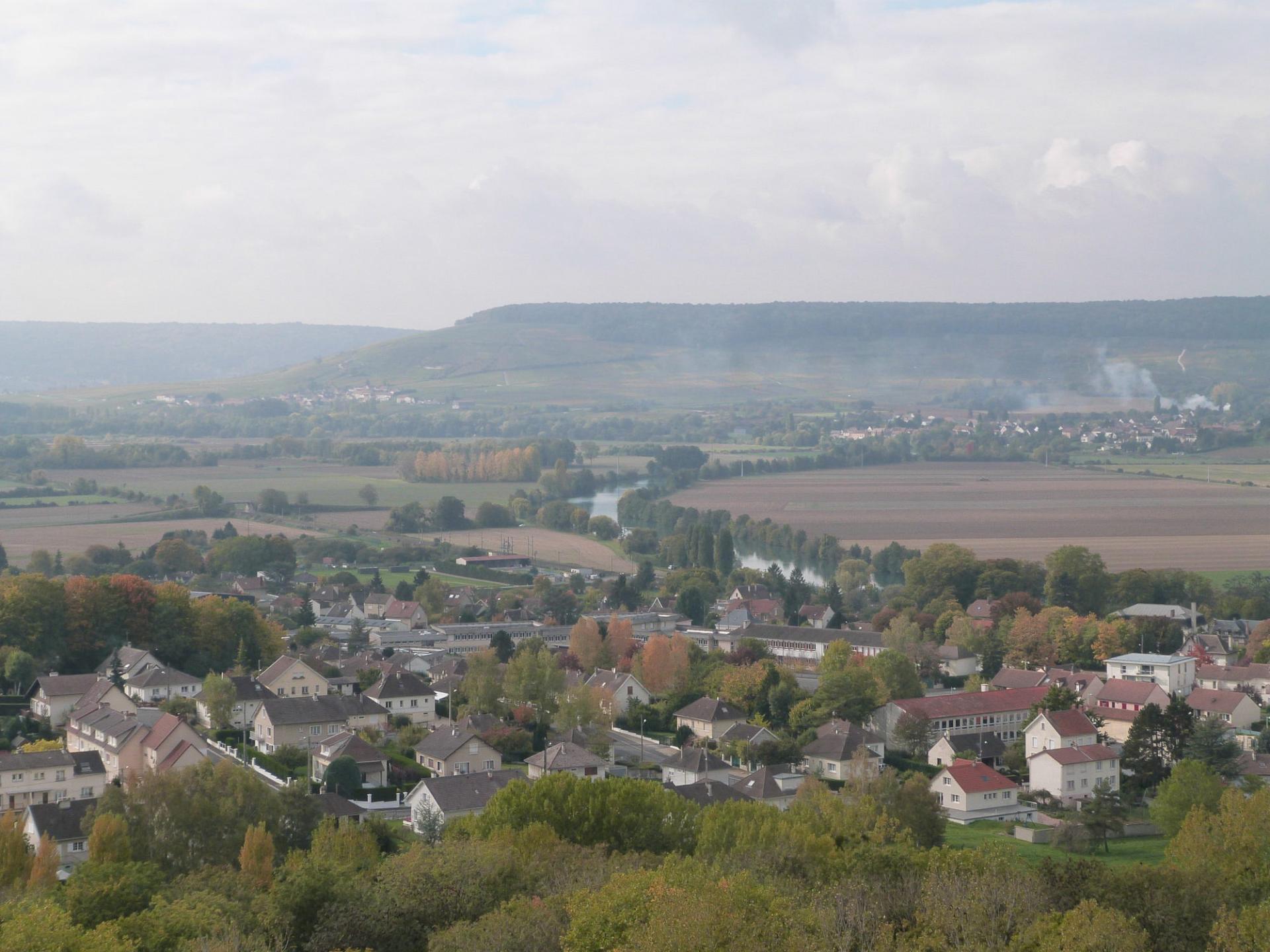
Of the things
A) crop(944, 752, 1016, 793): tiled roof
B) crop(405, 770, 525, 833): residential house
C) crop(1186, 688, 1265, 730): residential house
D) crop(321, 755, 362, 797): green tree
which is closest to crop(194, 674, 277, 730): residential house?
crop(321, 755, 362, 797): green tree

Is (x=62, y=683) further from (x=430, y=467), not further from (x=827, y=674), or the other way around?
(x=430, y=467)

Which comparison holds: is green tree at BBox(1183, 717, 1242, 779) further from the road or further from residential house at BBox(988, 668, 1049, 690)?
the road

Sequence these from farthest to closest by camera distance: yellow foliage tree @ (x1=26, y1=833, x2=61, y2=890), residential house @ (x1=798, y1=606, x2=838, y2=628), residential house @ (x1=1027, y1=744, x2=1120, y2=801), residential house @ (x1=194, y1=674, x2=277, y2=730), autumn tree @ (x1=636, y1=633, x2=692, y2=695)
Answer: residential house @ (x1=798, y1=606, x2=838, y2=628) < autumn tree @ (x1=636, y1=633, x2=692, y2=695) < residential house @ (x1=194, y1=674, x2=277, y2=730) < residential house @ (x1=1027, y1=744, x2=1120, y2=801) < yellow foliage tree @ (x1=26, y1=833, x2=61, y2=890)

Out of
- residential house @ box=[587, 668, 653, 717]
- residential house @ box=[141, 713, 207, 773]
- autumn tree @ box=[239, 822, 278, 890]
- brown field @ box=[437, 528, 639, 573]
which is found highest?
autumn tree @ box=[239, 822, 278, 890]

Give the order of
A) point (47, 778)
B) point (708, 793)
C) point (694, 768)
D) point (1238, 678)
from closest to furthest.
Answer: point (708, 793), point (47, 778), point (694, 768), point (1238, 678)

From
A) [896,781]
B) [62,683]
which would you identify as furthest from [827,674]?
[62,683]

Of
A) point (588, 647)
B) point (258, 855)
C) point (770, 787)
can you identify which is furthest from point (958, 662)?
point (258, 855)

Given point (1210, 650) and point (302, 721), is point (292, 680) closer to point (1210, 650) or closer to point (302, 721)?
point (302, 721)
